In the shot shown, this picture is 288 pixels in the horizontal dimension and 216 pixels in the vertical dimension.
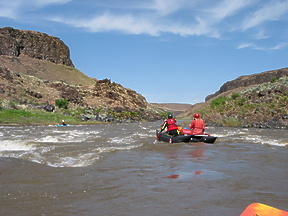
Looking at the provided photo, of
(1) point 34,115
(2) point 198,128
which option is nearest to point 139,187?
(2) point 198,128

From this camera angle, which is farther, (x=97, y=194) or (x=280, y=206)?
(x=97, y=194)

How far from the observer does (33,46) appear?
105125 millimetres

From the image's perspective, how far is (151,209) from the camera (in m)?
3.79

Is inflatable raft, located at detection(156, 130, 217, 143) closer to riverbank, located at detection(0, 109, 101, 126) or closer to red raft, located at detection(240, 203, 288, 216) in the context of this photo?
red raft, located at detection(240, 203, 288, 216)

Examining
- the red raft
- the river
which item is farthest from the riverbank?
the red raft

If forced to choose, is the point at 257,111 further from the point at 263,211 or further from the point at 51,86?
the point at 51,86

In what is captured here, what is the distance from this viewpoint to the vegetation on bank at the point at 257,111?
31266 millimetres

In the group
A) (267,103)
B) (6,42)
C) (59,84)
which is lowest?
(267,103)

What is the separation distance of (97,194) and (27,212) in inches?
45.4

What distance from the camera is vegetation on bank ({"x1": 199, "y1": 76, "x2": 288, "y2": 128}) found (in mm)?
31266

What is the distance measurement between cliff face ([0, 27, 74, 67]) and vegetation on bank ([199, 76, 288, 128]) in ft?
252

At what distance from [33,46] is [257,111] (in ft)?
303

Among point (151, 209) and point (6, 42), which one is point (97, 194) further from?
point (6, 42)

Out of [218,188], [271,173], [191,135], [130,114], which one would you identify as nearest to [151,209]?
[218,188]
